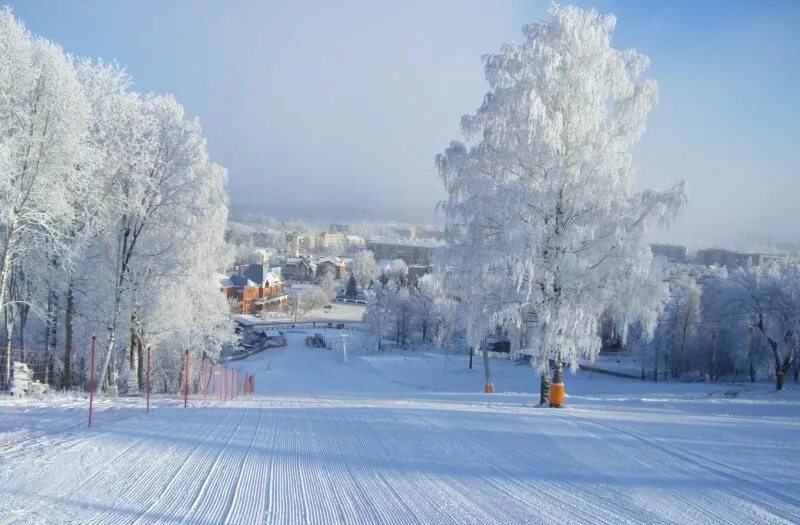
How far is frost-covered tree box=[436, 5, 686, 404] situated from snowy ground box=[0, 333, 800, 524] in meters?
3.68

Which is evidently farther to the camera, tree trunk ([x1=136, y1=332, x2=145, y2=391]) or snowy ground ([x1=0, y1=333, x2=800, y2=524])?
tree trunk ([x1=136, y1=332, x2=145, y2=391])

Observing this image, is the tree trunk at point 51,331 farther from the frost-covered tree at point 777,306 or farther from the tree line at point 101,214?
the frost-covered tree at point 777,306

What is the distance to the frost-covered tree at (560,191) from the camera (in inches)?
508

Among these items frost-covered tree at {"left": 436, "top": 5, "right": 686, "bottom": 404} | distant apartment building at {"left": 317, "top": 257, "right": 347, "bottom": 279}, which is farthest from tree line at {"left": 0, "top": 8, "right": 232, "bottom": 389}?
distant apartment building at {"left": 317, "top": 257, "right": 347, "bottom": 279}

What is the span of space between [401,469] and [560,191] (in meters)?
8.99

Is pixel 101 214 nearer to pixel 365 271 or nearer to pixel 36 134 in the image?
pixel 36 134

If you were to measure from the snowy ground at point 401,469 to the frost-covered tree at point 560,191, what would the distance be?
3.68m

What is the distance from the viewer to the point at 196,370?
90.3 ft

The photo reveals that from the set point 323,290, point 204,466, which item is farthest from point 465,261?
point 323,290

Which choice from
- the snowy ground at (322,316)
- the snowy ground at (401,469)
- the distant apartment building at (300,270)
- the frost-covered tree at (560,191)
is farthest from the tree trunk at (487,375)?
the distant apartment building at (300,270)

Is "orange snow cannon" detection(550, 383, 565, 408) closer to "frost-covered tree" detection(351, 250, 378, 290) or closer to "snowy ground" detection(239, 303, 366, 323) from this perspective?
"snowy ground" detection(239, 303, 366, 323)

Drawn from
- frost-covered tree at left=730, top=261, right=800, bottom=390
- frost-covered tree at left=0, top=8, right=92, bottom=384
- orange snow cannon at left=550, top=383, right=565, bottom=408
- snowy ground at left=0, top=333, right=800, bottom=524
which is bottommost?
orange snow cannon at left=550, top=383, right=565, bottom=408

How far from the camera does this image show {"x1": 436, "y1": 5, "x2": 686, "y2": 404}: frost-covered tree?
1289 cm

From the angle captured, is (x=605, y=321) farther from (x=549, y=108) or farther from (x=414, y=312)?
(x=414, y=312)
